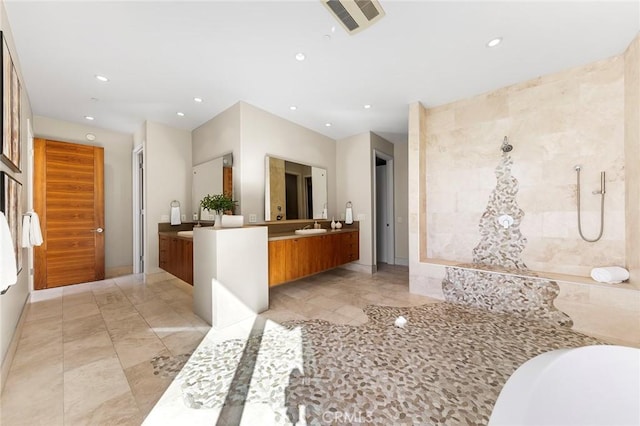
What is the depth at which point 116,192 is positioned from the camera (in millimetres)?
4375

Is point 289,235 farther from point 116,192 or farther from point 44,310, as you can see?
point 116,192

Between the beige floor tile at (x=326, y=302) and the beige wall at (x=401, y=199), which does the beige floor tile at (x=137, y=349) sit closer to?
the beige floor tile at (x=326, y=302)

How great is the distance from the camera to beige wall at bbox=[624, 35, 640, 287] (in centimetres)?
212

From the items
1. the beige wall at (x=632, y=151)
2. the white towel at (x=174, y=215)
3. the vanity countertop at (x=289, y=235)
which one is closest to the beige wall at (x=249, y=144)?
the vanity countertop at (x=289, y=235)

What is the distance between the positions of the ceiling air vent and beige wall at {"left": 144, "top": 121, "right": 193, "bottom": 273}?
3694 millimetres

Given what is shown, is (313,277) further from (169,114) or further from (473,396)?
(169,114)

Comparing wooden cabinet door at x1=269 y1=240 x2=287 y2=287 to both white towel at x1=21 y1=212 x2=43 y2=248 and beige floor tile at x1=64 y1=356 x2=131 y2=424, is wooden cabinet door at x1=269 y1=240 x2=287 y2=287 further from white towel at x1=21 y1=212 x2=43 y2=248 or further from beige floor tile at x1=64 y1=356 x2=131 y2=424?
white towel at x1=21 y1=212 x2=43 y2=248

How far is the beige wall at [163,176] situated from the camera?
3854mm

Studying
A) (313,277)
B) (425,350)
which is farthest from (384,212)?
(425,350)

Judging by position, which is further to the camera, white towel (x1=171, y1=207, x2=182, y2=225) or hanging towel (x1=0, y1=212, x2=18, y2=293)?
white towel (x1=171, y1=207, x2=182, y2=225)

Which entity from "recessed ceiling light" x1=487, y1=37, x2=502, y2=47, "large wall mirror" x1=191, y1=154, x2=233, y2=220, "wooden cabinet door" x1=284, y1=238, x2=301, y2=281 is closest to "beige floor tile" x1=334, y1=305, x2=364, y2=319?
"wooden cabinet door" x1=284, y1=238, x2=301, y2=281

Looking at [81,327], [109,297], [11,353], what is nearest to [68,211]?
[109,297]

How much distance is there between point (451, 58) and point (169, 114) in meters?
4.05

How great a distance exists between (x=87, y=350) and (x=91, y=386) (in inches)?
24.2
